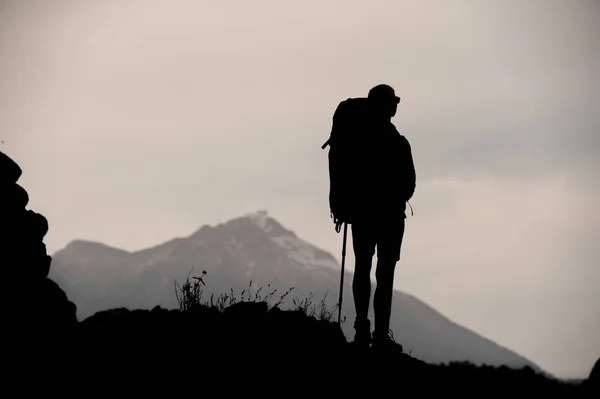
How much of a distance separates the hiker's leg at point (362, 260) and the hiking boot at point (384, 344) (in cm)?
43

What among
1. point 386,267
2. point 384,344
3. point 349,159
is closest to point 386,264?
point 386,267

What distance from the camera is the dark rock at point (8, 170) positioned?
1430cm

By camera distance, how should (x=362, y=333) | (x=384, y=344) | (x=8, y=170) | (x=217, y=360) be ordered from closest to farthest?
1. (x=217, y=360)
2. (x=384, y=344)
3. (x=362, y=333)
4. (x=8, y=170)

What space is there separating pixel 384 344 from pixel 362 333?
1.45ft

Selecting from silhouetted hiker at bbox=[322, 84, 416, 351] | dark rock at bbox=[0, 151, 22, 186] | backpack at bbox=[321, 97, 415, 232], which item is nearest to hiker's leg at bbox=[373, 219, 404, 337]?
silhouetted hiker at bbox=[322, 84, 416, 351]

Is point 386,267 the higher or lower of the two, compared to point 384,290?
higher

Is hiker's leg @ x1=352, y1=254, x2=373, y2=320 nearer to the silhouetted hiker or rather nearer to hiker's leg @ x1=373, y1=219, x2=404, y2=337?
the silhouetted hiker

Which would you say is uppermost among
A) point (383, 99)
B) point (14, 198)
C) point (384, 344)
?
point (383, 99)

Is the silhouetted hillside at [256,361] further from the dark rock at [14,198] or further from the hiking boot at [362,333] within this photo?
the dark rock at [14,198]

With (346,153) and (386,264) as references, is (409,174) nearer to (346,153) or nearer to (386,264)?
(346,153)

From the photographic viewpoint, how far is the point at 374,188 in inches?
518

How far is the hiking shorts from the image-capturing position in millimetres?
13078

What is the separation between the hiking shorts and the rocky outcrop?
3.86m

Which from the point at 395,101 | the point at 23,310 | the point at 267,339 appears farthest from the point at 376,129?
→ the point at 23,310
